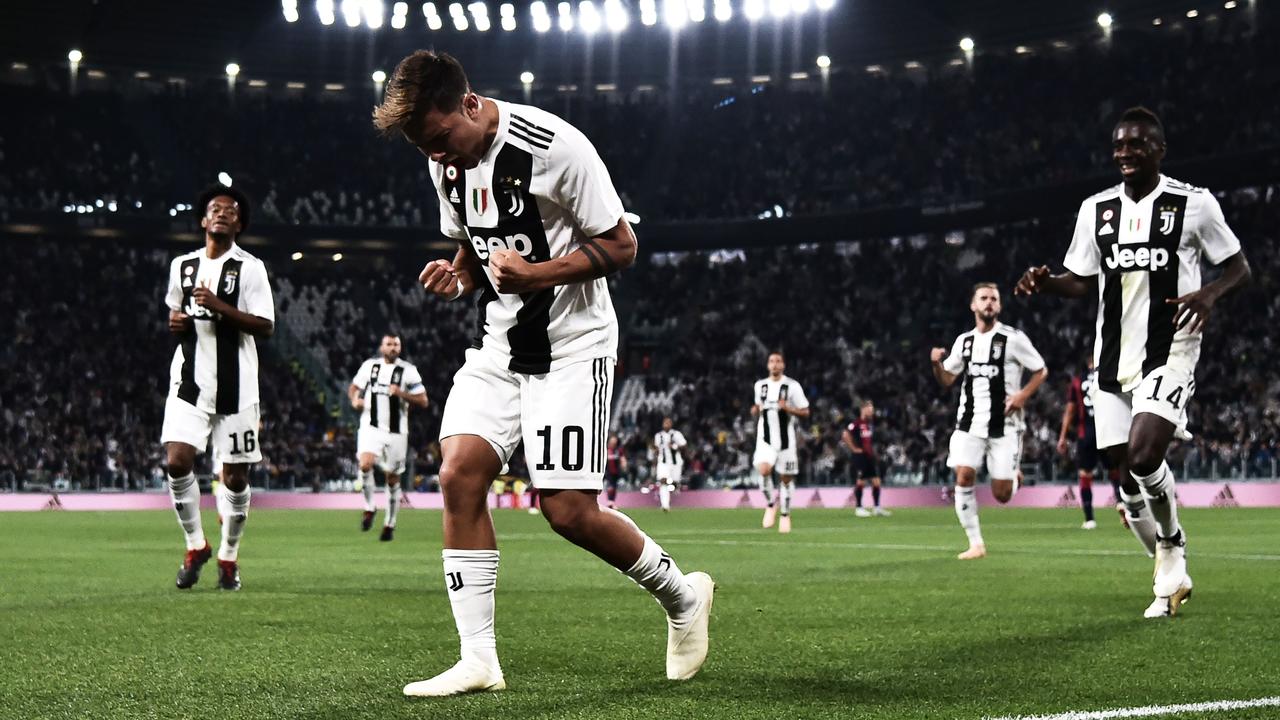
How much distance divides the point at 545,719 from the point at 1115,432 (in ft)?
14.6

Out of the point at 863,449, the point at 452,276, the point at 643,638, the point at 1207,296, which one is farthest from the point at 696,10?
the point at 452,276

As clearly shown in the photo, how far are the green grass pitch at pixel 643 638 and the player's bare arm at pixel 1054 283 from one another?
1.69 metres

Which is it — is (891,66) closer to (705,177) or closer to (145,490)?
(705,177)

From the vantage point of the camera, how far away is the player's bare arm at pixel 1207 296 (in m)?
7.26

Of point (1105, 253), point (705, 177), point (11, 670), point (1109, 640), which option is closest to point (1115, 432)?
point (1105, 253)

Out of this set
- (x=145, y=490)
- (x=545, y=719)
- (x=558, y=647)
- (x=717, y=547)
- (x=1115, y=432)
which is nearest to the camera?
(x=545, y=719)

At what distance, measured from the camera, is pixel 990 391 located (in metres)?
14.7

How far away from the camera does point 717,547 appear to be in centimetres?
1566

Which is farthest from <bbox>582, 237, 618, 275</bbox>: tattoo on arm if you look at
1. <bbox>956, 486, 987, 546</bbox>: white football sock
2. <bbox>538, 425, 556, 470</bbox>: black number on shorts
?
<bbox>956, 486, 987, 546</bbox>: white football sock

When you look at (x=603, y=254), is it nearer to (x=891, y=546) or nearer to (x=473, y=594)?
(x=473, y=594)

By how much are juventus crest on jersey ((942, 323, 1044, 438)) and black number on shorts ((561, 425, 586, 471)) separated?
9.71m

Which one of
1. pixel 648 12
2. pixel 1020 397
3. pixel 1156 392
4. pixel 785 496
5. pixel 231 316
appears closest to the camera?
pixel 1156 392

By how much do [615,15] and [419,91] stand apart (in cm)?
4048

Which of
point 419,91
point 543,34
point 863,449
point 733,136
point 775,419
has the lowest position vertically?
point 863,449
